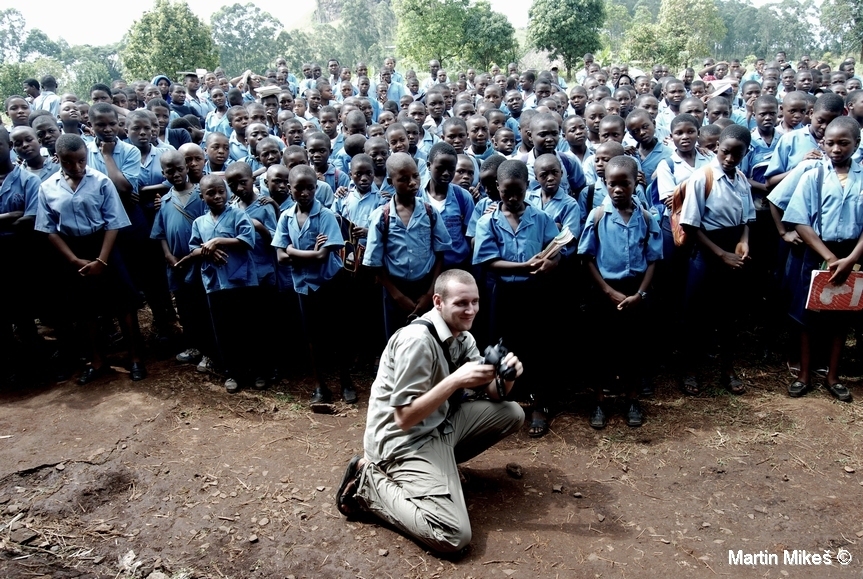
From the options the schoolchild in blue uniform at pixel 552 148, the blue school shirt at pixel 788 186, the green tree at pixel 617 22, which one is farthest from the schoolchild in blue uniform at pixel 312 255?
the green tree at pixel 617 22

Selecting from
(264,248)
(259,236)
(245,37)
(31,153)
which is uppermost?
(245,37)

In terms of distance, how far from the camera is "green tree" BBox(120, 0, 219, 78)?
26.2 metres

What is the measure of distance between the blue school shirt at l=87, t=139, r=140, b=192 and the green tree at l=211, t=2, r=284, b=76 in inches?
2323

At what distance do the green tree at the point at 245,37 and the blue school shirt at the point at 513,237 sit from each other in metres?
61.4

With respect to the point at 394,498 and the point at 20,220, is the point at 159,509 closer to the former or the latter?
the point at 394,498

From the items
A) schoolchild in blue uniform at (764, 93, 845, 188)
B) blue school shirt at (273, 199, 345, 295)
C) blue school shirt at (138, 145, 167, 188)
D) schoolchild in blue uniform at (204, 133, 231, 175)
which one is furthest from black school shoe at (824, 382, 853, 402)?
blue school shirt at (138, 145, 167, 188)

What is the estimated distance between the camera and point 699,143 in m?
5.00

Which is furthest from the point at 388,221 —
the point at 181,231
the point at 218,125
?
the point at 218,125

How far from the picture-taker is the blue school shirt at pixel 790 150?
195 inches

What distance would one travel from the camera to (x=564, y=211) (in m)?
4.18

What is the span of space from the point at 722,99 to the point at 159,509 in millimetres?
6066

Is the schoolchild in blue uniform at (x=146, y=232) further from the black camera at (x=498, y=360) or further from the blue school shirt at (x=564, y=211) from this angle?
the black camera at (x=498, y=360)

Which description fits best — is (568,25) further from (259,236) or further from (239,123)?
(259,236)

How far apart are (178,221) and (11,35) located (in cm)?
8289
